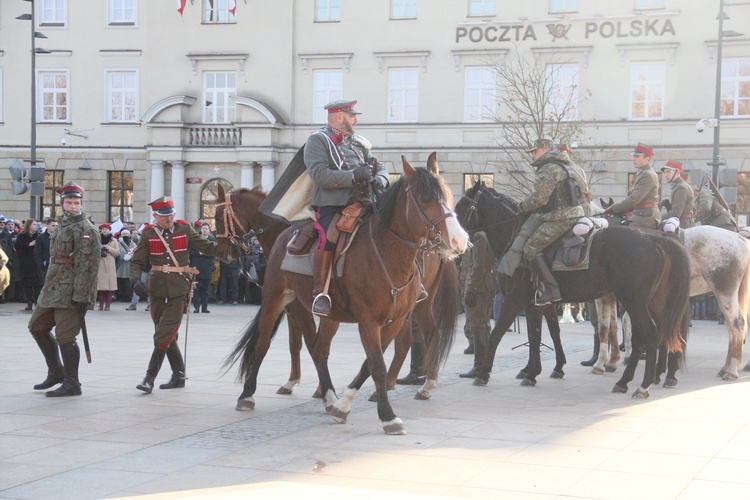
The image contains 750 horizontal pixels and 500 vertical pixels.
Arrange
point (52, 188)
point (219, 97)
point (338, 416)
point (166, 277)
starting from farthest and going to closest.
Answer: point (52, 188) → point (219, 97) → point (166, 277) → point (338, 416)

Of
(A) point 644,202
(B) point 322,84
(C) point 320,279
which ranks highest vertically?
(B) point 322,84

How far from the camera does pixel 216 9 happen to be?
38875 millimetres

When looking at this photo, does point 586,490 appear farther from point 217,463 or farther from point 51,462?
point 51,462

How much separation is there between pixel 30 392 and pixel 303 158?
3.91m

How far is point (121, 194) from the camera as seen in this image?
4012 centimetres

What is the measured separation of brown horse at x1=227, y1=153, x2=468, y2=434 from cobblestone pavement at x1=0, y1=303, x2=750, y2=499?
524mm

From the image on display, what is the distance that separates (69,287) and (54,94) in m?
31.5

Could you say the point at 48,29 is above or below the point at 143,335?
above

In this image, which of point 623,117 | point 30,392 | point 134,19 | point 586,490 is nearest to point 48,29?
point 134,19

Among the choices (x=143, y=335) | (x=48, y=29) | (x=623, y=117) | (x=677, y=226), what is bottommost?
(x=143, y=335)

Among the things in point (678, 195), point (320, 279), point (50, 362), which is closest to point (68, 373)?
point (50, 362)

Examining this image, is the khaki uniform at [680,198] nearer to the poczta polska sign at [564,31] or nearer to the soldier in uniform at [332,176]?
the soldier in uniform at [332,176]

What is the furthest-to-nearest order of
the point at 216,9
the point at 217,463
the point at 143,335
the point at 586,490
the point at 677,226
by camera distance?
1. the point at 216,9
2. the point at 143,335
3. the point at 677,226
4. the point at 217,463
5. the point at 586,490

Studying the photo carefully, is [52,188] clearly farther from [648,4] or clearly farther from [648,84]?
[648,4]
